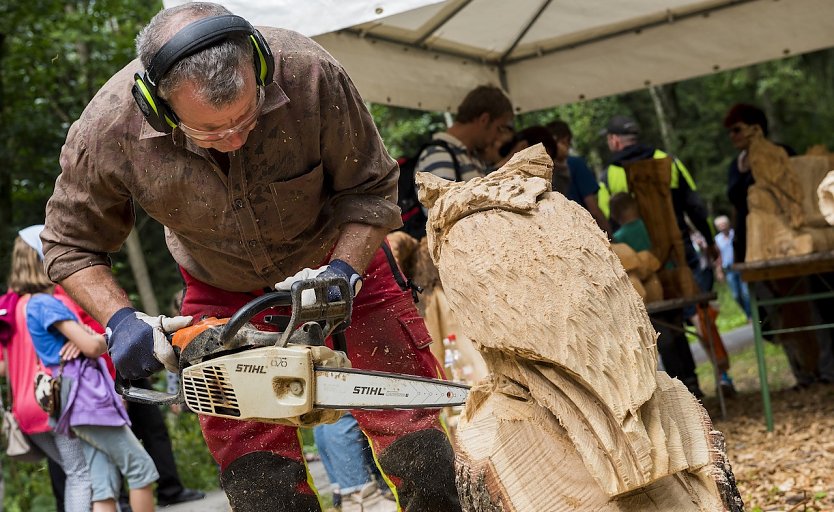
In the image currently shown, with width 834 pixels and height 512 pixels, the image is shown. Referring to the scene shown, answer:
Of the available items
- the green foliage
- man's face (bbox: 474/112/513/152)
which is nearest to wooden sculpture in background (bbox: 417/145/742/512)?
man's face (bbox: 474/112/513/152)

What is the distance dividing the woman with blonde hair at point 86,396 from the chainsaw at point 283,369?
2463mm

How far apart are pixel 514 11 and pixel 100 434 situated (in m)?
3.60

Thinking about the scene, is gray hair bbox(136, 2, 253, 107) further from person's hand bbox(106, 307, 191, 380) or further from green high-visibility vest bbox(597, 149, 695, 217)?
green high-visibility vest bbox(597, 149, 695, 217)

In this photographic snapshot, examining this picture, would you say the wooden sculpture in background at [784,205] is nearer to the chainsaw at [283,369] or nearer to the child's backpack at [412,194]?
the child's backpack at [412,194]

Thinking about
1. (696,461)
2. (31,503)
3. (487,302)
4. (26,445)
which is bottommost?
(31,503)

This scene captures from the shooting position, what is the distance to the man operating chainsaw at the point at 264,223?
2.67 metres

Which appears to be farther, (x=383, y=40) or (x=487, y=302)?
(x=383, y=40)

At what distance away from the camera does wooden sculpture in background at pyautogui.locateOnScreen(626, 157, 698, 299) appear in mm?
6227

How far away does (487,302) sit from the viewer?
2.23 meters

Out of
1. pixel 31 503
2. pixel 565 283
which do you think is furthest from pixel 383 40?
pixel 31 503

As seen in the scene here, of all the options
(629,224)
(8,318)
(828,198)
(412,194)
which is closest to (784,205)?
(629,224)

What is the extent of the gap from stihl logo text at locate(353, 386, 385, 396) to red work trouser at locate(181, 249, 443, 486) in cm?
37

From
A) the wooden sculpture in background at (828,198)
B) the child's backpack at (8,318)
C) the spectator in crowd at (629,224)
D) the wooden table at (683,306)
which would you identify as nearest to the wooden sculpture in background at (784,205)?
the wooden table at (683,306)

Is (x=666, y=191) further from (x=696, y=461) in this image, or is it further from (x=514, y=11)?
(x=696, y=461)
